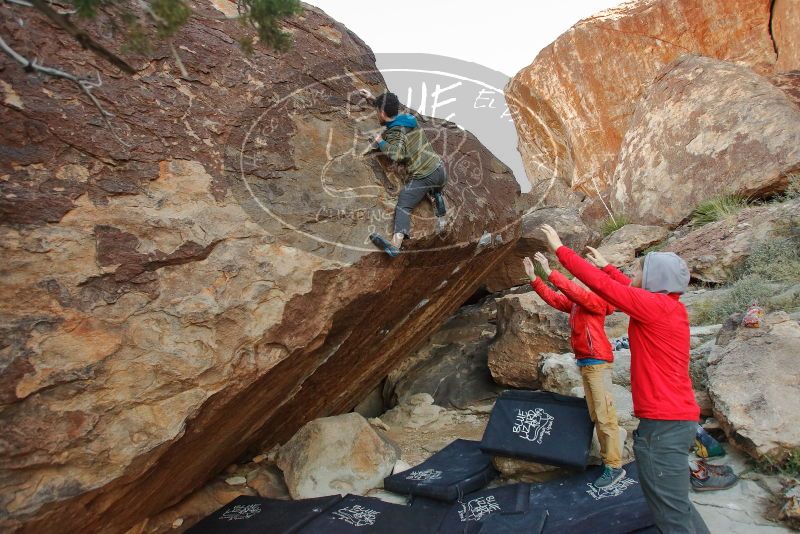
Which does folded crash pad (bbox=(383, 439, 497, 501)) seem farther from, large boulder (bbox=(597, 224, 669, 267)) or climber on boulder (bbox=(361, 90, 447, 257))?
large boulder (bbox=(597, 224, 669, 267))

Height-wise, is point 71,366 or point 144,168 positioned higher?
point 144,168

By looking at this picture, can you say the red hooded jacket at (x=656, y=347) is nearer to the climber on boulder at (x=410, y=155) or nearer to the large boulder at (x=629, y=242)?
the climber on boulder at (x=410, y=155)

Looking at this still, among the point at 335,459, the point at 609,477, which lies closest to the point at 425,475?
the point at 335,459

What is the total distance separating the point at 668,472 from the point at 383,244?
2.04 meters

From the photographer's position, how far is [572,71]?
12.5 metres

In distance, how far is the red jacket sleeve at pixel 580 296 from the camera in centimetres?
313

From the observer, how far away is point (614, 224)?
1005 cm

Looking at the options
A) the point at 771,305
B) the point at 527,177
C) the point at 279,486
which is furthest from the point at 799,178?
the point at 527,177

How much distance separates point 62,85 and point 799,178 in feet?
27.9

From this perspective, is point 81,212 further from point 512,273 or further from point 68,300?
point 512,273

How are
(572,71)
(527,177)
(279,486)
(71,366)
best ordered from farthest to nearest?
(527,177) → (572,71) → (279,486) → (71,366)

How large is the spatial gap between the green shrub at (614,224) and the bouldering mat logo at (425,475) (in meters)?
7.60

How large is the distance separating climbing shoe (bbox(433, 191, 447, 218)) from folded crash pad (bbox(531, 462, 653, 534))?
2045mm

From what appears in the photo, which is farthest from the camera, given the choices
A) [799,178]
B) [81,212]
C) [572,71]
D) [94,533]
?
[572,71]
